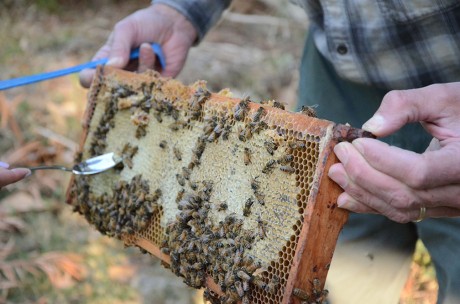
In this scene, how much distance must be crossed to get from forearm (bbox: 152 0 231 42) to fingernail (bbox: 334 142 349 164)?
233 centimetres

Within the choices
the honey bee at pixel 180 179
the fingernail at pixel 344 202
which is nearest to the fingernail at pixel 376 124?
the fingernail at pixel 344 202

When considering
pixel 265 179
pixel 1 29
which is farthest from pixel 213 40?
pixel 265 179

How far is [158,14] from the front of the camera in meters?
3.92

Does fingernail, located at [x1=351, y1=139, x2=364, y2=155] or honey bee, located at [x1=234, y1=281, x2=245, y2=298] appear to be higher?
fingernail, located at [x1=351, y1=139, x2=364, y2=155]

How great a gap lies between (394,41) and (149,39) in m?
1.87

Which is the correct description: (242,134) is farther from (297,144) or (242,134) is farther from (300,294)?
(300,294)

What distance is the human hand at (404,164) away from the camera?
1.91 metres

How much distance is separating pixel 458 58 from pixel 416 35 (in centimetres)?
25

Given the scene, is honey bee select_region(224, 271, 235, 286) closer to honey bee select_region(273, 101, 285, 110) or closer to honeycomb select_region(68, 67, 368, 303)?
honeycomb select_region(68, 67, 368, 303)

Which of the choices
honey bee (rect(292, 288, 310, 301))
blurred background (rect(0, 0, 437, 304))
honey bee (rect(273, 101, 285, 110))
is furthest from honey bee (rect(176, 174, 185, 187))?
blurred background (rect(0, 0, 437, 304))

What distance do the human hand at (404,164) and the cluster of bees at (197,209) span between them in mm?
296

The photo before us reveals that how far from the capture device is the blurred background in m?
4.84

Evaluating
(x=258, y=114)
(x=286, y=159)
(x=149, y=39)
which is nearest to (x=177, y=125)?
(x=258, y=114)

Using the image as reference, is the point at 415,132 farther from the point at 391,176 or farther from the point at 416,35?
the point at 391,176
